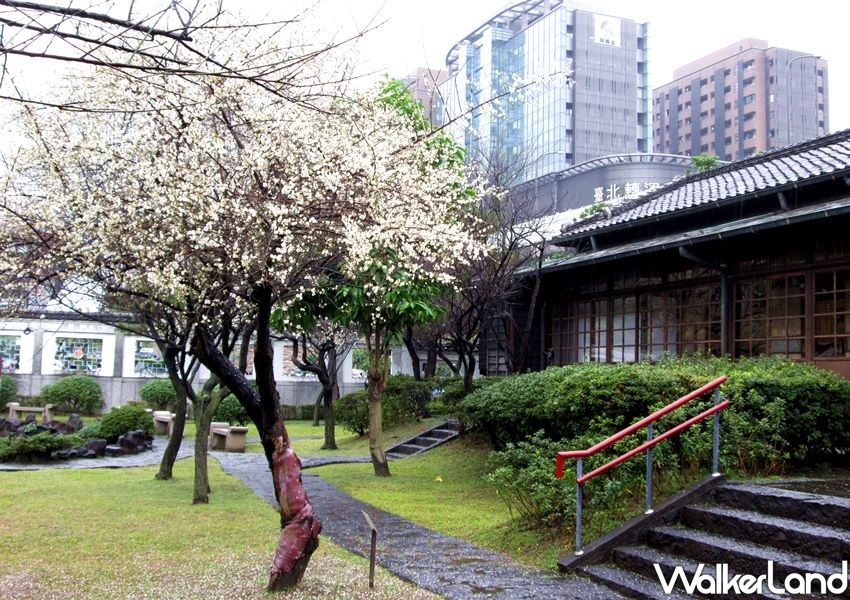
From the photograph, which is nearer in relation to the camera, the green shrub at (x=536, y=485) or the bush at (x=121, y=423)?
the green shrub at (x=536, y=485)

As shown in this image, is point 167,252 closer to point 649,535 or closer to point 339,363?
point 649,535

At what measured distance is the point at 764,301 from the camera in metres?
11.9

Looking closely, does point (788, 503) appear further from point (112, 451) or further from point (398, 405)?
point (112, 451)

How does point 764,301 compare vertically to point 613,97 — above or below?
below

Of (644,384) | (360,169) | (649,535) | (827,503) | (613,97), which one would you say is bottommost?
(649,535)

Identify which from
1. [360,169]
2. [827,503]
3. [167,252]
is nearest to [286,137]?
[360,169]

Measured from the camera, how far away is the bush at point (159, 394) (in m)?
28.7

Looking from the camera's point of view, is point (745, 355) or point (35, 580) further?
point (745, 355)

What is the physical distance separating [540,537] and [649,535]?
3.96 feet

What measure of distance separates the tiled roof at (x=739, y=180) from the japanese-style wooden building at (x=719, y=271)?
5 cm

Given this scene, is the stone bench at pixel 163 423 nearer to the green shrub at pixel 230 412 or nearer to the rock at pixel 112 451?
the green shrub at pixel 230 412

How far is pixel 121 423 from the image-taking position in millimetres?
19875

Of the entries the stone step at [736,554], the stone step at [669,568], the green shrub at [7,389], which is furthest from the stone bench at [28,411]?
the stone step at [736,554]

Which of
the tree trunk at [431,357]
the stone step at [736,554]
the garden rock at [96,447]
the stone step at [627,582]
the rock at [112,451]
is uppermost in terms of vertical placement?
the tree trunk at [431,357]
